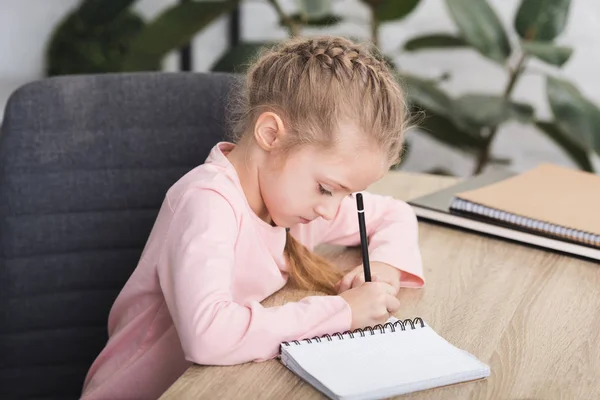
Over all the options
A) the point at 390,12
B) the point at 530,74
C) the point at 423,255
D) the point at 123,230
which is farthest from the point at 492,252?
the point at 530,74

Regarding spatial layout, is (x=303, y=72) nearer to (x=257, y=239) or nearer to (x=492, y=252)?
(x=257, y=239)

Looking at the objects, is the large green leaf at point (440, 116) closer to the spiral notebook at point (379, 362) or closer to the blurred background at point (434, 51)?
the blurred background at point (434, 51)

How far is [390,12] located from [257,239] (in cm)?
136

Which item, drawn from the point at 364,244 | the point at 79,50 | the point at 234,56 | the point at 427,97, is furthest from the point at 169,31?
the point at 364,244

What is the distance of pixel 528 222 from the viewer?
4.08 feet

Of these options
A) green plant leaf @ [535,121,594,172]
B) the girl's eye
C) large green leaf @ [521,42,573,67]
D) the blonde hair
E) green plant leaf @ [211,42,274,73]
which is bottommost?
green plant leaf @ [535,121,594,172]

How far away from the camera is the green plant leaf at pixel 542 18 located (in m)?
2.19

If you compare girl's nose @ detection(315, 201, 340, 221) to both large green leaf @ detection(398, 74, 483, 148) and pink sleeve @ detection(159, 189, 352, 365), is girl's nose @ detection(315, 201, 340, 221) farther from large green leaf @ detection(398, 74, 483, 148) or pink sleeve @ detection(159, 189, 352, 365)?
large green leaf @ detection(398, 74, 483, 148)

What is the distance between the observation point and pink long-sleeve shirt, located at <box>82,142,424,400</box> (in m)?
0.88

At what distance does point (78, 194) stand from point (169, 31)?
103 cm

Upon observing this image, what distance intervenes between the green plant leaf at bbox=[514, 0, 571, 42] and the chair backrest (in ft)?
3.75

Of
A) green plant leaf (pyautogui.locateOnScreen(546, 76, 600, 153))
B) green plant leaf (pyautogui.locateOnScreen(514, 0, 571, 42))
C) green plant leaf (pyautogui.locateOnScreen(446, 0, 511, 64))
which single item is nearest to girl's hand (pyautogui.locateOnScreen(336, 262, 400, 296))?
green plant leaf (pyautogui.locateOnScreen(546, 76, 600, 153))

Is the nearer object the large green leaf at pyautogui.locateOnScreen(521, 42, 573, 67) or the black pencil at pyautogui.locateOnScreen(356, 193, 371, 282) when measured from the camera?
the black pencil at pyautogui.locateOnScreen(356, 193, 371, 282)

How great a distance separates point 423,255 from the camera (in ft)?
3.99
